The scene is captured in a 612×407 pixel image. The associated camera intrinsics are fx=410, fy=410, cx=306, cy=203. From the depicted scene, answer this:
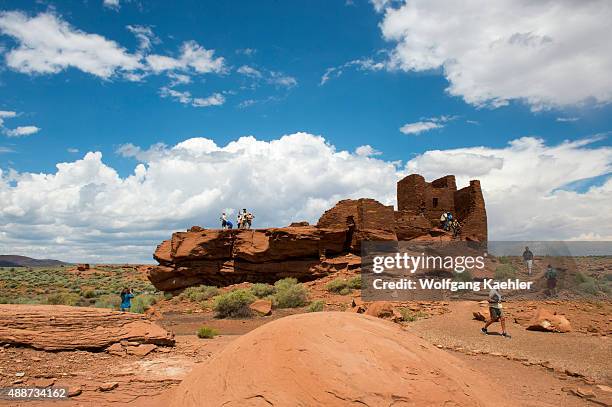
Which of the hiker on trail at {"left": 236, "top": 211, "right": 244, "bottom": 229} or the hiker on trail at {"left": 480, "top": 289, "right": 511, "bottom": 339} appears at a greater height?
the hiker on trail at {"left": 236, "top": 211, "right": 244, "bottom": 229}

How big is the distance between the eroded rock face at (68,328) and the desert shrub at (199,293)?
1502cm

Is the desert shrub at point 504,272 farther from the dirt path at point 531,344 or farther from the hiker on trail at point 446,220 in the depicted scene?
the dirt path at point 531,344

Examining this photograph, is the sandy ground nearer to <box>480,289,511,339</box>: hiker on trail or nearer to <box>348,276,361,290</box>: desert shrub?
<box>480,289,511,339</box>: hiker on trail

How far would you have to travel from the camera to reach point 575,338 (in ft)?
40.1

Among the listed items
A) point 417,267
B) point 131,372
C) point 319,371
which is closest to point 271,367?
point 319,371

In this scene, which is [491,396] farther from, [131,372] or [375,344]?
[131,372]

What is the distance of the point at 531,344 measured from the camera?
11.9 metres

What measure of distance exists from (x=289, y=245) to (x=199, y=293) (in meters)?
6.37

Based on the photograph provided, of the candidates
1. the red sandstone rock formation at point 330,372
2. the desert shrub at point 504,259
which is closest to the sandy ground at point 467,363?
the red sandstone rock formation at point 330,372

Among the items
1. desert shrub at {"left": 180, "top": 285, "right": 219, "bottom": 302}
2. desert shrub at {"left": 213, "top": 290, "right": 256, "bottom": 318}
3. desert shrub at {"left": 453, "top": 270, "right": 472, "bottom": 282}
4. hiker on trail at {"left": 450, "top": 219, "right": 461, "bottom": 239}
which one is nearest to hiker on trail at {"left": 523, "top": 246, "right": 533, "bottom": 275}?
desert shrub at {"left": 453, "top": 270, "right": 472, "bottom": 282}

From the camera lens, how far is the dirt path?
32.6ft

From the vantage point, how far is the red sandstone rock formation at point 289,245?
2634 centimetres

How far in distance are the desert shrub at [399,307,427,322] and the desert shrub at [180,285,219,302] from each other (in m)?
13.0

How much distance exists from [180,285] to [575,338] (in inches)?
925
